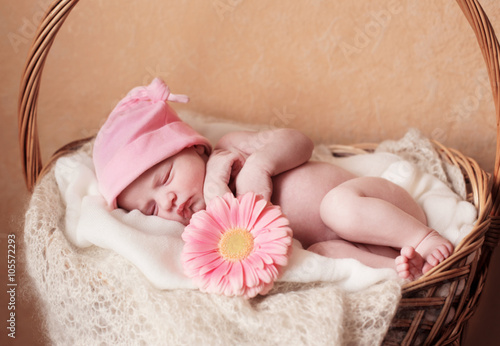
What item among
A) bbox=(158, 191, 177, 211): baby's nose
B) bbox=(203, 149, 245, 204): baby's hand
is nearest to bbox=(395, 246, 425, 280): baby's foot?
bbox=(203, 149, 245, 204): baby's hand

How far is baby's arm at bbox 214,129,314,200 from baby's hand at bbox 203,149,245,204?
0.09ft

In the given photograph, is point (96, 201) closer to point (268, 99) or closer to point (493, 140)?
point (268, 99)

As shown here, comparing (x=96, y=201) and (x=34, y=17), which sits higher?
(x=34, y=17)

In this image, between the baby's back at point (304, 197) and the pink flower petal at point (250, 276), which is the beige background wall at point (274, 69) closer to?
the baby's back at point (304, 197)

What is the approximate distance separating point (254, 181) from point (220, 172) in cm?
9

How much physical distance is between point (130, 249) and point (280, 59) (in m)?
0.99

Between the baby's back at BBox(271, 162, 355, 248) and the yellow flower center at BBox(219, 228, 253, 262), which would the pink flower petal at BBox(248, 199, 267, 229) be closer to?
the yellow flower center at BBox(219, 228, 253, 262)

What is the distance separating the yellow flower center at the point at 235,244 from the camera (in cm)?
105

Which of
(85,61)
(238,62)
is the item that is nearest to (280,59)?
(238,62)

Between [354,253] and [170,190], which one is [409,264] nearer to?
[354,253]

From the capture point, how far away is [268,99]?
1.88 meters

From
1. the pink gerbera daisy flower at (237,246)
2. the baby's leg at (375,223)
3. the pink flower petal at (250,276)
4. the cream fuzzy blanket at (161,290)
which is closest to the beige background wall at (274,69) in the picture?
the cream fuzzy blanket at (161,290)

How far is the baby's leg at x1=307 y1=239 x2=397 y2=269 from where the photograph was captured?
1167 millimetres

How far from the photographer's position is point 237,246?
1056 millimetres
